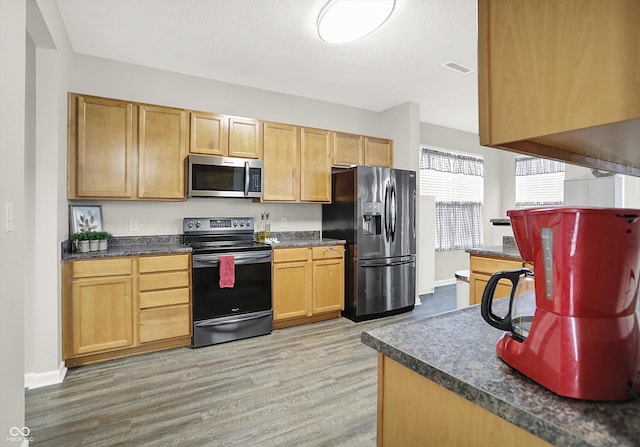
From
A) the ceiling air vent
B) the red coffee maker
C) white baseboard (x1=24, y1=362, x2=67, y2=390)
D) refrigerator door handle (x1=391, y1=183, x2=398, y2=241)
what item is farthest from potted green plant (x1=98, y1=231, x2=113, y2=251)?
the ceiling air vent

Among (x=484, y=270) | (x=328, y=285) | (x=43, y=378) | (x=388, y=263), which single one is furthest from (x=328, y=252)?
(x=43, y=378)

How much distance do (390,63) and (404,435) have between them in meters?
3.29

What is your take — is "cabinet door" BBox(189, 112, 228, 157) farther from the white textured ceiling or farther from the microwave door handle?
the white textured ceiling

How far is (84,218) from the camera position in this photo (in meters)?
3.10

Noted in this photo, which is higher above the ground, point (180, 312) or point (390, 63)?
point (390, 63)

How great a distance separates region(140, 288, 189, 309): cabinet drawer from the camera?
Result: 9.71 ft

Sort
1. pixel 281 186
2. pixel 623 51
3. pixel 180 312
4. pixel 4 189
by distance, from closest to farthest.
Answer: pixel 623 51, pixel 4 189, pixel 180 312, pixel 281 186

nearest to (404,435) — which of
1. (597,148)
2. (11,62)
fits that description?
(597,148)

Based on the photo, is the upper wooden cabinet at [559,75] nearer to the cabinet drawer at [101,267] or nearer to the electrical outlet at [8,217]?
the electrical outlet at [8,217]

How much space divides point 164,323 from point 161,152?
5.19 feet

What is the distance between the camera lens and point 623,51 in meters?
0.51

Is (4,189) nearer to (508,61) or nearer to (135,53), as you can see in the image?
(508,61)

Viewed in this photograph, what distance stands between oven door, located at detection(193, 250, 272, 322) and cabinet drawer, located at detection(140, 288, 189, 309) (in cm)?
10

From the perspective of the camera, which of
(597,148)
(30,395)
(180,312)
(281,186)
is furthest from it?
(281,186)
